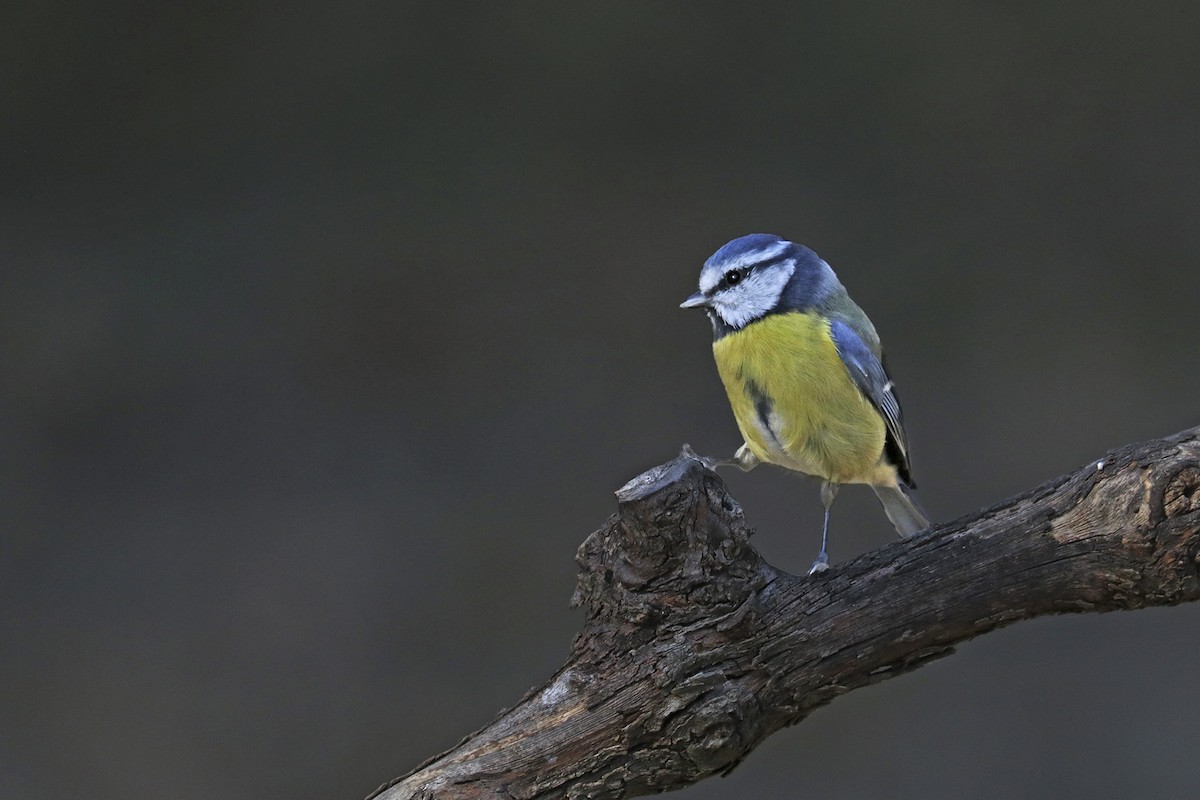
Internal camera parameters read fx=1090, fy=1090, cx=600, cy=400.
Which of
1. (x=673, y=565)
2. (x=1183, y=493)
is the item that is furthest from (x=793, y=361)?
(x=1183, y=493)

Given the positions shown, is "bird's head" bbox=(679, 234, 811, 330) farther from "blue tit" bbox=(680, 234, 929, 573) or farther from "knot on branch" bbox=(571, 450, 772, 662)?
"knot on branch" bbox=(571, 450, 772, 662)

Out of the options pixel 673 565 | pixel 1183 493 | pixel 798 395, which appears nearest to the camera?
pixel 1183 493

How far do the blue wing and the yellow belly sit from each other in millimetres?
12

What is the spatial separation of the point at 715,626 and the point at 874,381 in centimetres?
42

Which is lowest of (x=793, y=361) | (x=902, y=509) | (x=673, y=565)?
(x=902, y=509)

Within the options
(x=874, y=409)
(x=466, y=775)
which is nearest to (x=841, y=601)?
(x=874, y=409)

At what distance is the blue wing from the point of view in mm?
1328

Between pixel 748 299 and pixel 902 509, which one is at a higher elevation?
pixel 748 299

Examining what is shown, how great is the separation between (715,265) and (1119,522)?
21.1 inches

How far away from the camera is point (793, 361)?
130 cm

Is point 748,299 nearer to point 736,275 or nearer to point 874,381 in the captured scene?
point 736,275

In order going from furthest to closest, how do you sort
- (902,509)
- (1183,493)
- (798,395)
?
(902,509) → (798,395) → (1183,493)

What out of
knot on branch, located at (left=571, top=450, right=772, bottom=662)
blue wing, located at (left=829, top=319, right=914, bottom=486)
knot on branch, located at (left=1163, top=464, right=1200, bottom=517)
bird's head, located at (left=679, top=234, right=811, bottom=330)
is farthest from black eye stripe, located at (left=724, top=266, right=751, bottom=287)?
knot on branch, located at (left=1163, top=464, right=1200, bottom=517)

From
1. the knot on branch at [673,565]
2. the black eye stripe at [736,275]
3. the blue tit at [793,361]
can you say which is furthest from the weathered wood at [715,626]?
the black eye stripe at [736,275]
